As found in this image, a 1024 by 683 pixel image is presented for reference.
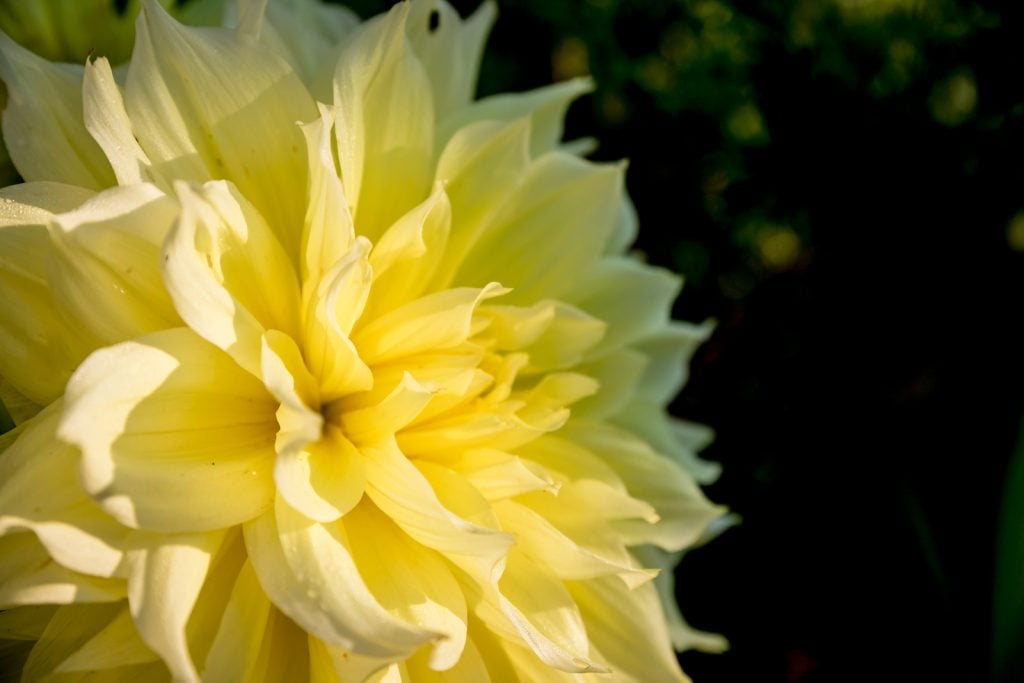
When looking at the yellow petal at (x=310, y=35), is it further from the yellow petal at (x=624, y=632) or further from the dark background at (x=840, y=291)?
the yellow petal at (x=624, y=632)

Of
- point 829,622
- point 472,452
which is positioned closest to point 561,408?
point 472,452

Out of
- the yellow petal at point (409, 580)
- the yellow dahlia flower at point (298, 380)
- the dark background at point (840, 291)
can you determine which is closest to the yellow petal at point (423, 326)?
the yellow dahlia flower at point (298, 380)

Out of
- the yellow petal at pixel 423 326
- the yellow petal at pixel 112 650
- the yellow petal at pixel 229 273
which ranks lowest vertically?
the yellow petal at pixel 112 650

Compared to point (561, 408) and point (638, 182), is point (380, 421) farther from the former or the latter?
point (638, 182)

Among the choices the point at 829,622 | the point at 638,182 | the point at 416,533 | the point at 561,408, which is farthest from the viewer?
the point at 638,182

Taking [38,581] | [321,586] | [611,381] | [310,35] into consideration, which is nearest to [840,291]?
[611,381]

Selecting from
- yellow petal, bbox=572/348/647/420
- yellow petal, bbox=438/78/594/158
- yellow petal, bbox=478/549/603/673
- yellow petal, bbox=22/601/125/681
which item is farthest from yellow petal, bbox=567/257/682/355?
yellow petal, bbox=22/601/125/681

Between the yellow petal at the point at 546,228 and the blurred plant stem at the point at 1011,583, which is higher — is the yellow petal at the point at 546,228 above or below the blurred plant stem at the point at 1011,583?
above
